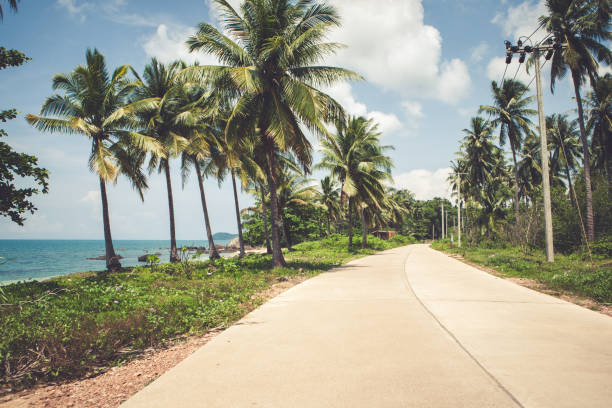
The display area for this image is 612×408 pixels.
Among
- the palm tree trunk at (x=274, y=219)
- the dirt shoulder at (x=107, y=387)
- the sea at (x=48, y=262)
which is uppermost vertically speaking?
the palm tree trunk at (x=274, y=219)

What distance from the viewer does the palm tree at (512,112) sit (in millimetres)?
28250

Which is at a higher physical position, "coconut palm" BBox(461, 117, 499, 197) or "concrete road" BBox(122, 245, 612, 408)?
"coconut palm" BBox(461, 117, 499, 197)

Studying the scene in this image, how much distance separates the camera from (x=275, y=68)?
12398 millimetres

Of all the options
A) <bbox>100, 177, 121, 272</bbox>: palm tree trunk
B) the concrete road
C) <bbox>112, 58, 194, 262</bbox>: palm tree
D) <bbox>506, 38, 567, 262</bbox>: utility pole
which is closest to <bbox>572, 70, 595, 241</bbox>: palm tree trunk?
<bbox>506, 38, 567, 262</bbox>: utility pole

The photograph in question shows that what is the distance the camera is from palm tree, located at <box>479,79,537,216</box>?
28.2 m

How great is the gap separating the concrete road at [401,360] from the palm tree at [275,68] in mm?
7517

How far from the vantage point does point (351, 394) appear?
9.09 ft

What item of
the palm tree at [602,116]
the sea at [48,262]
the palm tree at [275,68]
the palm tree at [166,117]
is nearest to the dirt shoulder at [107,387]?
the sea at [48,262]

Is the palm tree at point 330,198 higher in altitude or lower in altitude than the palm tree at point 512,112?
lower

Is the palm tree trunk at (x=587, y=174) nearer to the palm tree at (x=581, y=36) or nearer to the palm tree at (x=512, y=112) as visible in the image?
the palm tree at (x=581, y=36)

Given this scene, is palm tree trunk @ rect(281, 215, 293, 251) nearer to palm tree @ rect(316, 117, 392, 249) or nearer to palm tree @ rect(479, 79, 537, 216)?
palm tree @ rect(316, 117, 392, 249)

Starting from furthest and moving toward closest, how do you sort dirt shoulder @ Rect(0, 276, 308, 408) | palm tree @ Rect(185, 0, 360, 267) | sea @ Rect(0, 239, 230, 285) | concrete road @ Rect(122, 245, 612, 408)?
sea @ Rect(0, 239, 230, 285), palm tree @ Rect(185, 0, 360, 267), dirt shoulder @ Rect(0, 276, 308, 408), concrete road @ Rect(122, 245, 612, 408)

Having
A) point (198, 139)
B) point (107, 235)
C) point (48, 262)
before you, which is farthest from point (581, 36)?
point (48, 262)

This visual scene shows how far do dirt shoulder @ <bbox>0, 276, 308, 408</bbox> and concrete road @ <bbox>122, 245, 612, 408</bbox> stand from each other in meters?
0.28
